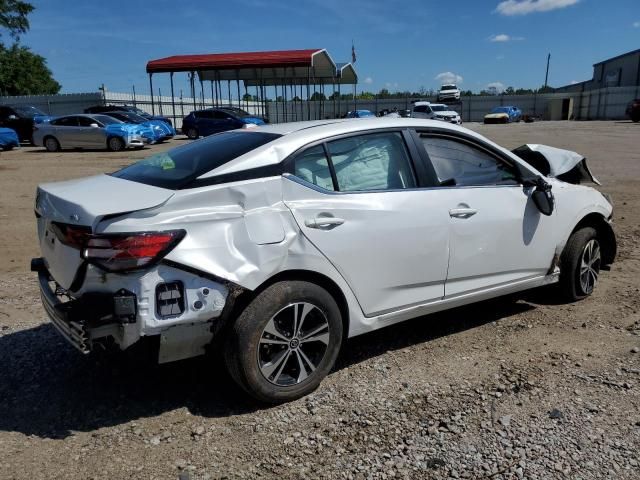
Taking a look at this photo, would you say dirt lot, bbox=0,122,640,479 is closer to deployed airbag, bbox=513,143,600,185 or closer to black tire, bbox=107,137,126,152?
deployed airbag, bbox=513,143,600,185

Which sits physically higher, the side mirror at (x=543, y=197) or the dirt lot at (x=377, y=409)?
the side mirror at (x=543, y=197)

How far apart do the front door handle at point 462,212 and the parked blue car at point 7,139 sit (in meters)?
22.1

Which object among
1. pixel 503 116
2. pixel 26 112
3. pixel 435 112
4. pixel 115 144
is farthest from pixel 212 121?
pixel 503 116

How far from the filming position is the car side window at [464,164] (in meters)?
3.87

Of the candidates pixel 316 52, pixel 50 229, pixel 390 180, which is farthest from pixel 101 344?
pixel 316 52

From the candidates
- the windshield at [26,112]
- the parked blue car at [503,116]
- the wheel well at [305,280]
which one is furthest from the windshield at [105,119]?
the parked blue car at [503,116]

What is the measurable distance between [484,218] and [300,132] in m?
1.45

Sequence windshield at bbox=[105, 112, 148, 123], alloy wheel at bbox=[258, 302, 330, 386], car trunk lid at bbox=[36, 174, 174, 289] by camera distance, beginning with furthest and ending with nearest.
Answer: windshield at bbox=[105, 112, 148, 123] → alloy wheel at bbox=[258, 302, 330, 386] → car trunk lid at bbox=[36, 174, 174, 289]

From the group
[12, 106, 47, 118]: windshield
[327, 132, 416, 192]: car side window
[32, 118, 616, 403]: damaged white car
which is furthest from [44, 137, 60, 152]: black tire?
[327, 132, 416, 192]: car side window

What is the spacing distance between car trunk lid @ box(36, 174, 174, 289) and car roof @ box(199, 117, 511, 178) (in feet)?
1.33

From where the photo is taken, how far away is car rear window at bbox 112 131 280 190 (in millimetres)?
3181

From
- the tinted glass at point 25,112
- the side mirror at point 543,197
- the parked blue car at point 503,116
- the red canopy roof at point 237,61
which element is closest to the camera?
the side mirror at point 543,197

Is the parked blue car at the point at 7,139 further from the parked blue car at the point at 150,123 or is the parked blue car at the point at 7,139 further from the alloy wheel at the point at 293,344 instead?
the alloy wheel at the point at 293,344

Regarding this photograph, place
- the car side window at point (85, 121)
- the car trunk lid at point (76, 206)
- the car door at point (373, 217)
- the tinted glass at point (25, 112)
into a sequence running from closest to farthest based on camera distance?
1. the car trunk lid at point (76, 206)
2. the car door at point (373, 217)
3. the car side window at point (85, 121)
4. the tinted glass at point (25, 112)
